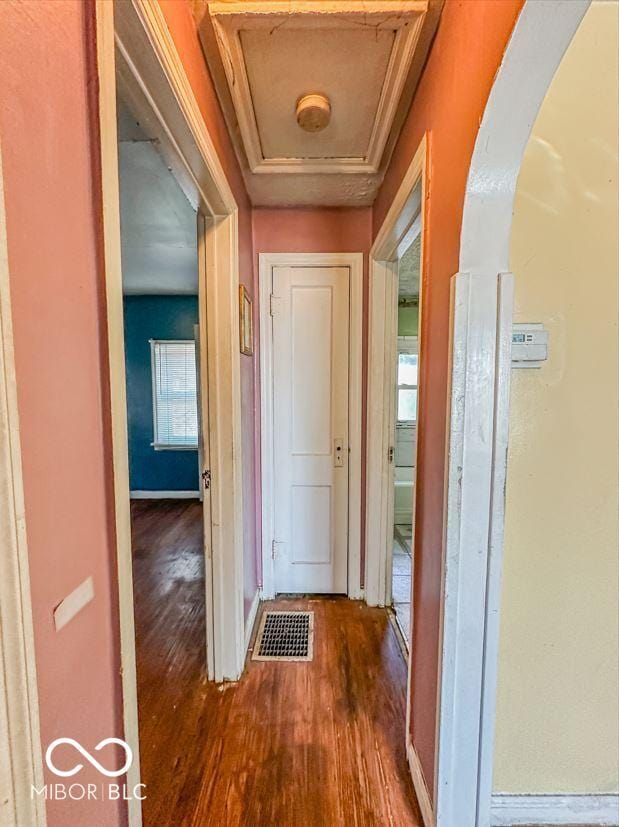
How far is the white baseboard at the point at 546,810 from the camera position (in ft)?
3.84

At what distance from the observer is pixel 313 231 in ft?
7.36

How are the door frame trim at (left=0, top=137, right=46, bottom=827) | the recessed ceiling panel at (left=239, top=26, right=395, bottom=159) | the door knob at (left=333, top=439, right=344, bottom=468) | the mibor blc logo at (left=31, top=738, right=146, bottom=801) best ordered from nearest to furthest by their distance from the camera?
the door frame trim at (left=0, top=137, right=46, bottom=827) < the mibor blc logo at (left=31, top=738, right=146, bottom=801) < the recessed ceiling panel at (left=239, top=26, right=395, bottom=159) < the door knob at (left=333, top=439, right=344, bottom=468)

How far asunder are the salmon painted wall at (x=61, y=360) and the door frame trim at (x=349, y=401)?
5.32ft

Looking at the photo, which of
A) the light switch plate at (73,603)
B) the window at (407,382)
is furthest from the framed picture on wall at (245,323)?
the window at (407,382)

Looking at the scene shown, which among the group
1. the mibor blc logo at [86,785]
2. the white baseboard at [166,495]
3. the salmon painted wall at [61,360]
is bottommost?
the white baseboard at [166,495]

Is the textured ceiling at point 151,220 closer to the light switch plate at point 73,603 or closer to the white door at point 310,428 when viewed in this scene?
the white door at point 310,428

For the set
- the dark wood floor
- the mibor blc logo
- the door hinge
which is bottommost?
the dark wood floor

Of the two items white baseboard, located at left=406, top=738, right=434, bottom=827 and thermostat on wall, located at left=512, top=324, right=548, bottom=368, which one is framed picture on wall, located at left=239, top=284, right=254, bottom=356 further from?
white baseboard, located at left=406, top=738, right=434, bottom=827

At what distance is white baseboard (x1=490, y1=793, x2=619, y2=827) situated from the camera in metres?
1.17

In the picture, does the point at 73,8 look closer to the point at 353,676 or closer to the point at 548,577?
the point at 548,577

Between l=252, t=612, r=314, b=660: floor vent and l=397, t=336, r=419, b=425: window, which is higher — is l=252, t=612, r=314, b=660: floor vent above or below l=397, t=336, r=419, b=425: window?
below

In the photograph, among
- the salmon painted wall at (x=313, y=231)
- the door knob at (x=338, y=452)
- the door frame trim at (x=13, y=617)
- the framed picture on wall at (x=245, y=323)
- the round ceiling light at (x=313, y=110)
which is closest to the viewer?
the door frame trim at (x=13, y=617)

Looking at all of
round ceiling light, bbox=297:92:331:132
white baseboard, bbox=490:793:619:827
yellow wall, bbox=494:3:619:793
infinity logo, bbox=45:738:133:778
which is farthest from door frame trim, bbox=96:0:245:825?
white baseboard, bbox=490:793:619:827

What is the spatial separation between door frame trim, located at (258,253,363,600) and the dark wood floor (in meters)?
0.31
